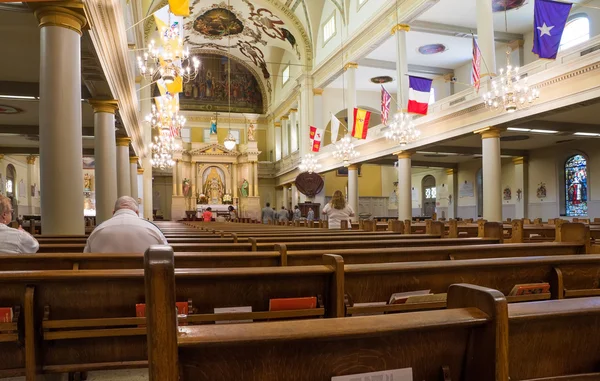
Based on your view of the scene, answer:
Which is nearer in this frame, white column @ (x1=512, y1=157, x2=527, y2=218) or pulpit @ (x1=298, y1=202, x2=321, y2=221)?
white column @ (x1=512, y1=157, x2=527, y2=218)

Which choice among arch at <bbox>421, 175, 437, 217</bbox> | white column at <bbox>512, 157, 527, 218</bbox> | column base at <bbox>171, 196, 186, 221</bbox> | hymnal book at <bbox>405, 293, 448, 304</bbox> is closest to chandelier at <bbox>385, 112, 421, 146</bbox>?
white column at <bbox>512, 157, 527, 218</bbox>

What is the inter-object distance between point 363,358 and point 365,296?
1164 millimetres

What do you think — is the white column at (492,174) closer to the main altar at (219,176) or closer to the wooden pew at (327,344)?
the wooden pew at (327,344)

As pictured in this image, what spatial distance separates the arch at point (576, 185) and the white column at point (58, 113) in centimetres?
1753

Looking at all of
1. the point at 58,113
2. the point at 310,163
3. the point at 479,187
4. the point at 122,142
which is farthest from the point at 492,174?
the point at 58,113

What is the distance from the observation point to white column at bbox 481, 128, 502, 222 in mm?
11883

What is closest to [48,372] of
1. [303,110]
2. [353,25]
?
[353,25]

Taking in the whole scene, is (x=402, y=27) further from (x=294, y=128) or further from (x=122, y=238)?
(x=122, y=238)

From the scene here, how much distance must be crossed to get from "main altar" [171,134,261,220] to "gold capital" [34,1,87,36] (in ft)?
77.6

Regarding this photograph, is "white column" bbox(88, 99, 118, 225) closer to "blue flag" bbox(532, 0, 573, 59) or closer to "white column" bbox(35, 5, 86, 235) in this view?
"white column" bbox(35, 5, 86, 235)

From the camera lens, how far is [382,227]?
1015 centimetres

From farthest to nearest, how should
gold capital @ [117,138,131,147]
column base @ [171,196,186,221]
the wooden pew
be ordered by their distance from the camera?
1. column base @ [171,196,186,221]
2. gold capital @ [117,138,131,147]
3. the wooden pew

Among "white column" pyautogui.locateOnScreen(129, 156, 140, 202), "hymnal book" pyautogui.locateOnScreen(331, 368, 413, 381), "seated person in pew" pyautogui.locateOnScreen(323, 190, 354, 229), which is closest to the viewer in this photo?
"hymnal book" pyautogui.locateOnScreen(331, 368, 413, 381)

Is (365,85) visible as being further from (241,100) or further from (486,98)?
(486,98)
